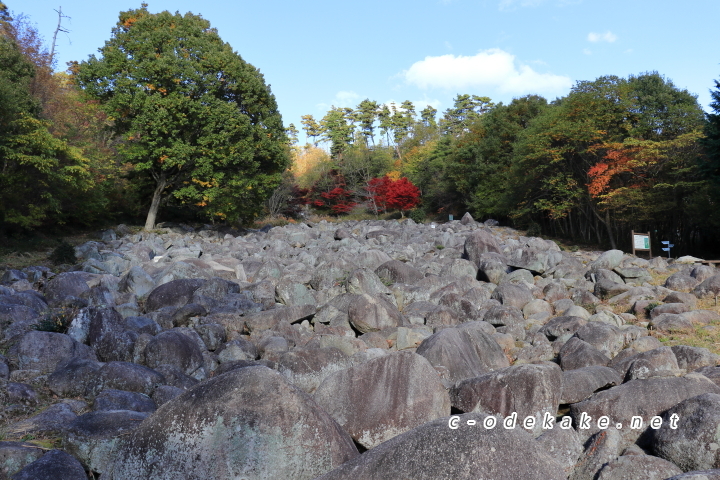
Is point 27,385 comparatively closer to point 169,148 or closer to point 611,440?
point 611,440

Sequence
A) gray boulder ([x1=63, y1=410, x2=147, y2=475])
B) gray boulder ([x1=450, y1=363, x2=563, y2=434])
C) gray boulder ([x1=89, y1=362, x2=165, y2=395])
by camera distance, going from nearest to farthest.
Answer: gray boulder ([x1=63, y1=410, x2=147, y2=475]) → gray boulder ([x1=450, y1=363, x2=563, y2=434]) → gray boulder ([x1=89, y1=362, x2=165, y2=395])

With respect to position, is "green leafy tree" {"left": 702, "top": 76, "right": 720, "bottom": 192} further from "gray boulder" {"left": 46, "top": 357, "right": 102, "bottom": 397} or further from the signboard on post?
"gray boulder" {"left": 46, "top": 357, "right": 102, "bottom": 397}

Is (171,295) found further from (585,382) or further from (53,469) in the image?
(585,382)

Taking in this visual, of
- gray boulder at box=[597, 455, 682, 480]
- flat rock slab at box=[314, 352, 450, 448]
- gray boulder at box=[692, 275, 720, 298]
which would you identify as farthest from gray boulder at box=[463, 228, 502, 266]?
gray boulder at box=[597, 455, 682, 480]

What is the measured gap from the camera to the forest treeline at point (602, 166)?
1051 inches

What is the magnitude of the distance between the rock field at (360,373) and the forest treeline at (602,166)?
821cm

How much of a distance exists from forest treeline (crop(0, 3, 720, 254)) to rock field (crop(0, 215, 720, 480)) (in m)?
6.49

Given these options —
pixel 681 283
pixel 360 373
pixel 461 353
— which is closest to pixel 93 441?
pixel 360 373

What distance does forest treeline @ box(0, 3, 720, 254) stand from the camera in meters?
23.6

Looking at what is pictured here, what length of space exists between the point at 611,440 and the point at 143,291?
41.6 ft

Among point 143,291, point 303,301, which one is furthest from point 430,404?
point 143,291

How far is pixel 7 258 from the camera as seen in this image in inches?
828

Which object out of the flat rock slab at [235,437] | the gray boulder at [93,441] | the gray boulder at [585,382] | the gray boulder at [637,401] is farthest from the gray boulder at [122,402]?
the gray boulder at [585,382]

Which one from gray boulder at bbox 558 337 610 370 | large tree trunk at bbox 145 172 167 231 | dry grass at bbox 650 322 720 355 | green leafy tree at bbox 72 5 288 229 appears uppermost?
green leafy tree at bbox 72 5 288 229
